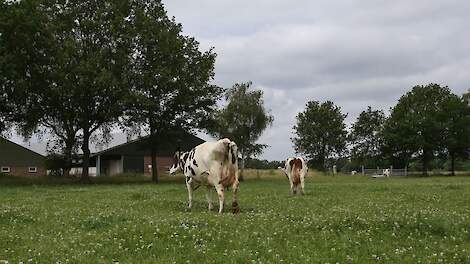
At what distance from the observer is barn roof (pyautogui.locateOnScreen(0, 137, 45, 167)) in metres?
100

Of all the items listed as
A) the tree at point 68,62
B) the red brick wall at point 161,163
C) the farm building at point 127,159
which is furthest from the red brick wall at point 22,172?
the tree at point 68,62

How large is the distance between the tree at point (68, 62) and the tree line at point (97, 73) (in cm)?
11

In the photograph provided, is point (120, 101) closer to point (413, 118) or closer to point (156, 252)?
point (156, 252)

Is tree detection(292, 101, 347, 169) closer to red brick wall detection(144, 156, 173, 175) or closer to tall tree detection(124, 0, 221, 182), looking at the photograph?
red brick wall detection(144, 156, 173, 175)

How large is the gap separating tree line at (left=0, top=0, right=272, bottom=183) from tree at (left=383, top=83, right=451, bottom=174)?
4935cm

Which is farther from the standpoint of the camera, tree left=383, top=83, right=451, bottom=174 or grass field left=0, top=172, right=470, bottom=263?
tree left=383, top=83, right=451, bottom=174

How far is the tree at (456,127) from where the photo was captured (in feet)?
343

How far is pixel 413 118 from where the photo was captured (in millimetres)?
107250

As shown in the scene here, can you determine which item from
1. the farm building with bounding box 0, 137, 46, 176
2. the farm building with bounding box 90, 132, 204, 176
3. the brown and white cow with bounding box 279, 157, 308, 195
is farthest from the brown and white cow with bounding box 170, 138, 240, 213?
the farm building with bounding box 0, 137, 46, 176

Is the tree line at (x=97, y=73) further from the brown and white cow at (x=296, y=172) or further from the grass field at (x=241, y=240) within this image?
the grass field at (x=241, y=240)

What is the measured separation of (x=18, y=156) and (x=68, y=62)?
50.1 m

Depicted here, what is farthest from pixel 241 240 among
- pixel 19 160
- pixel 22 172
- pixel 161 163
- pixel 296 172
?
pixel 19 160

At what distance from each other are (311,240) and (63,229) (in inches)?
274

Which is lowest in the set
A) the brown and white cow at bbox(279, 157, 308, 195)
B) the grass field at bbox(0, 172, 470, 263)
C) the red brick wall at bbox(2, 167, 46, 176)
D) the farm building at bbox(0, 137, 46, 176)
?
the grass field at bbox(0, 172, 470, 263)
